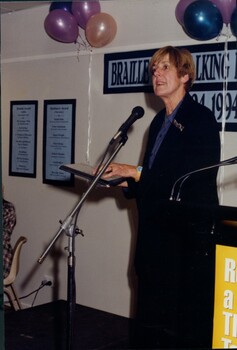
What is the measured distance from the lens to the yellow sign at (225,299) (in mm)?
1359

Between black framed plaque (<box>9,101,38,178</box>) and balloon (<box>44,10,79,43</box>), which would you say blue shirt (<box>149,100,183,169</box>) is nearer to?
balloon (<box>44,10,79,43</box>)

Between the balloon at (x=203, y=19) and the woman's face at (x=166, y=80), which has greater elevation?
the balloon at (x=203, y=19)

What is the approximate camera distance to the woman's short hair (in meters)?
2.59

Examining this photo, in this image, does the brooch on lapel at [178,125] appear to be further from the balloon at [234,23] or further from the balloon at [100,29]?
the balloon at [100,29]

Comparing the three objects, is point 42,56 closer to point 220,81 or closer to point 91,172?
point 220,81

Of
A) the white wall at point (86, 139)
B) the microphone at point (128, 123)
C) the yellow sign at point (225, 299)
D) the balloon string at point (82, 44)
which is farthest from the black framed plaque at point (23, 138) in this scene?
the yellow sign at point (225, 299)

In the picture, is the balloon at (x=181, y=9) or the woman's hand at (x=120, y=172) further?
the balloon at (x=181, y=9)

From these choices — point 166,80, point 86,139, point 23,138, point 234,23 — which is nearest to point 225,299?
point 166,80

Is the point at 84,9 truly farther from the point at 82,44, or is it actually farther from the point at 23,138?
the point at 23,138

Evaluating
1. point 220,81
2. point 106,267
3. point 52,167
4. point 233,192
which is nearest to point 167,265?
point 233,192

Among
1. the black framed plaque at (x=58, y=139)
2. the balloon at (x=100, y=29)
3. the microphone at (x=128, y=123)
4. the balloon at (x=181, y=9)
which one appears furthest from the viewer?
the black framed plaque at (x=58, y=139)

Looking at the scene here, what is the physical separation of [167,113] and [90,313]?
1.33 m

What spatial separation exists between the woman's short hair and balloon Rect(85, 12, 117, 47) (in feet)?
2.70

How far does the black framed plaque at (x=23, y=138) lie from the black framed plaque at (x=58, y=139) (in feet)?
0.51
